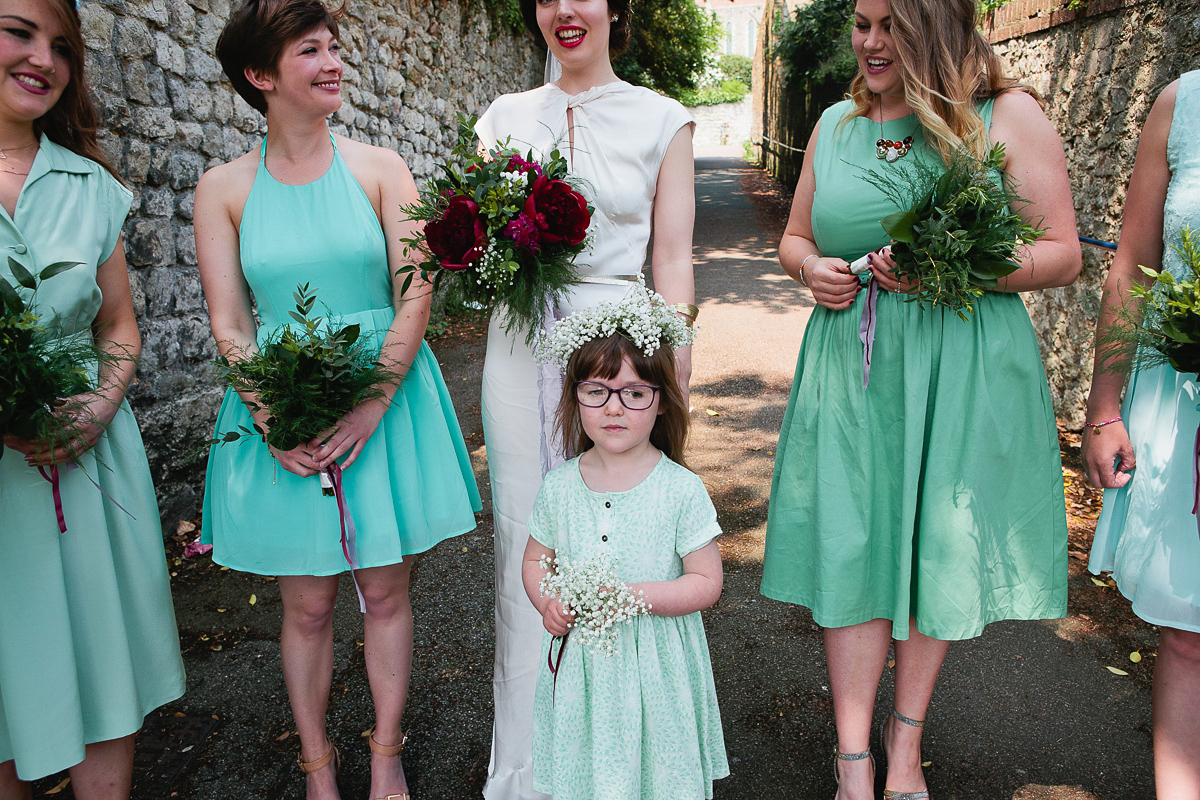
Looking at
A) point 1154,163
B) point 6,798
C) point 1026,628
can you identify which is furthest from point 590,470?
point 1026,628

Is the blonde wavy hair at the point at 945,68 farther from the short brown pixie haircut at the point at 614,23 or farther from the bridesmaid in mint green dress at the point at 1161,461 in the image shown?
the short brown pixie haircut at the point at 614,23

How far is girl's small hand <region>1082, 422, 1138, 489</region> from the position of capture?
225cm

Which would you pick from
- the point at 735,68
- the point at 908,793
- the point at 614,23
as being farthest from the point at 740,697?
the point at 735,68

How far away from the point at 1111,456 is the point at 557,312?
1623mm

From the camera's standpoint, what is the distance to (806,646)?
3.60 meters

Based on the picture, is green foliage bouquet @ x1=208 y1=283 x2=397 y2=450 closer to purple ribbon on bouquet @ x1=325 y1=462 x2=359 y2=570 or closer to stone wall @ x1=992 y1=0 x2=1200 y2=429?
purple ribbon on bouquet @ x1=325 y1=462 x2=359 y2=570

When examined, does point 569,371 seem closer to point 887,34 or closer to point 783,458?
point 783,458

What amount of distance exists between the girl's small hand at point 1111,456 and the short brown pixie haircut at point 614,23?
1889 millimetres

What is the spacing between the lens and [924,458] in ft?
7.84

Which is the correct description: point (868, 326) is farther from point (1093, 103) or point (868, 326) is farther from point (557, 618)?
point (1093, 103)

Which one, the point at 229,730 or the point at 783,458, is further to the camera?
the point at 229,730

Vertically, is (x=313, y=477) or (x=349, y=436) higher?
(x=349, y=436)

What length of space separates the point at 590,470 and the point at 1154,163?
68.5 inches

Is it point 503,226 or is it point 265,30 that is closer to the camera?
point 503,226
